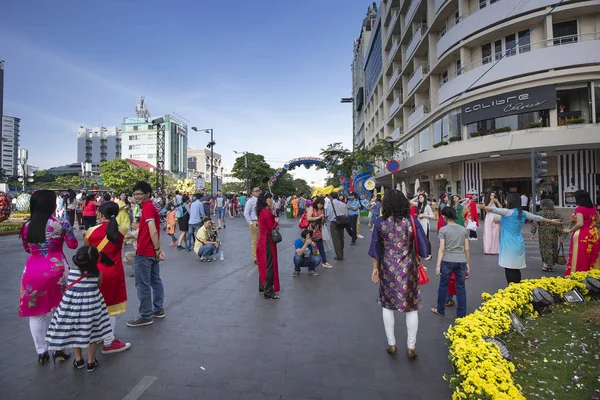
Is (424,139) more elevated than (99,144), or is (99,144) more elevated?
(99,144)

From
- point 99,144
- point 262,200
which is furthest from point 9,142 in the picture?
point 262,200

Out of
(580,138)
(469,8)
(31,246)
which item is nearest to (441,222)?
(31,246)

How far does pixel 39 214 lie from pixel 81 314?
3.65 ft

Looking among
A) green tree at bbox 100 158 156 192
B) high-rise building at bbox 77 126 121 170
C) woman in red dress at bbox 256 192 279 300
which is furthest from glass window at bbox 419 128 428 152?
high-rise building at bbox 77 126 121 170

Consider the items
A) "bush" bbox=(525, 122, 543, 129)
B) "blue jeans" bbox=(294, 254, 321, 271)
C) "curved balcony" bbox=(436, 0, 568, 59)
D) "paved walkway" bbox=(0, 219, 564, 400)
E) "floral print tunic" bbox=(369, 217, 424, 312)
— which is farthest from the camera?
"bush" bbox=(525, 122, 543, 129)

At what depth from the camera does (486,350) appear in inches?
113

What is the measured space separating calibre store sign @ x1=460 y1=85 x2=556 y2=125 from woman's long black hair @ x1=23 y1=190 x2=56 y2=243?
20236 mm

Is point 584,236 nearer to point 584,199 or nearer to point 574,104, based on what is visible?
point 584,199

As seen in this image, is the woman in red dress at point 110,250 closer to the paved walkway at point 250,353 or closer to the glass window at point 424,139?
the paved walkway at point 250,353

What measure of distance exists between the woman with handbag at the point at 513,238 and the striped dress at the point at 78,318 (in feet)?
17.5

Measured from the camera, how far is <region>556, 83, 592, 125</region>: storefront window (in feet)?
53.9

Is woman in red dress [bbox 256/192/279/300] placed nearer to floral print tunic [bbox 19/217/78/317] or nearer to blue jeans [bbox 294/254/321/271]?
blue jeans [bbox 294/254/321/271]

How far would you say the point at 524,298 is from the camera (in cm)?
450

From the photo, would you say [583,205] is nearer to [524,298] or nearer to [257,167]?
[524,298]
